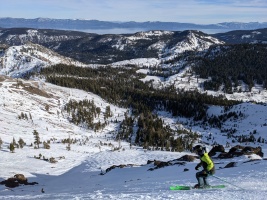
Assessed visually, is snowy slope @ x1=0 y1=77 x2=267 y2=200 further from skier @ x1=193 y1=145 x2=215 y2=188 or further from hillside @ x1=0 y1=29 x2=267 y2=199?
skier @ x1=193 y1=145 x2=215 y2=188

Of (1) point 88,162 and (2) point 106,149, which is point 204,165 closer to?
(1) point 88,162

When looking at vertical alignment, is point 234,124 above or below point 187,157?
below

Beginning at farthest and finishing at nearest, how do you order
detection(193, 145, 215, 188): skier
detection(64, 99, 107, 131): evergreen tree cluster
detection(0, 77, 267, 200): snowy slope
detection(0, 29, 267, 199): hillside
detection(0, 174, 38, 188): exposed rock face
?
detection(64, 99, 107, 131): evergreen tree cluster → detection(0, 174, 38, 188): exposed rock face → detection(0, 29, 267, 199): hillside → detection(0, 77, 267, 200): snowy slope → detection(193, 145, 215, 188): skier

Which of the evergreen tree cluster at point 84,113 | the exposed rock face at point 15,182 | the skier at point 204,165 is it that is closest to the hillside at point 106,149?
the evergreen tree cluster at point 84,113

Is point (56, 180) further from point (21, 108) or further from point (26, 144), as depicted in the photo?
point (21, 108)

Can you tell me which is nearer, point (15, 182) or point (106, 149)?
point (15, 182)

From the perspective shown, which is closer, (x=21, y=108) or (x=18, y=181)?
(x=18, y=181)

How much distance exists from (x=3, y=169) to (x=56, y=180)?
1384 centimetres

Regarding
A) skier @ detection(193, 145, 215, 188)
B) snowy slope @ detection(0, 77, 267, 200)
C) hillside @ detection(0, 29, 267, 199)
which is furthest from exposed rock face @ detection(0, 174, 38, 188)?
skier @ detection(193, 145, 215, 188)

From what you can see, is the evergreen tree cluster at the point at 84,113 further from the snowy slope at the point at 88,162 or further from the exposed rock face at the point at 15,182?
the exposed rock face at the point at 15,182

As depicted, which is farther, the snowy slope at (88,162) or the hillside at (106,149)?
the hillside at (106,149)

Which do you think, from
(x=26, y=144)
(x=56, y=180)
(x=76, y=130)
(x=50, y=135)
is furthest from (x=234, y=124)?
(x=56, y=180)

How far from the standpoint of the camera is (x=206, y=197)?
79.8 feet

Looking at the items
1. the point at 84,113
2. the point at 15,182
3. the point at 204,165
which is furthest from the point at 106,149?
the point at 204,165
